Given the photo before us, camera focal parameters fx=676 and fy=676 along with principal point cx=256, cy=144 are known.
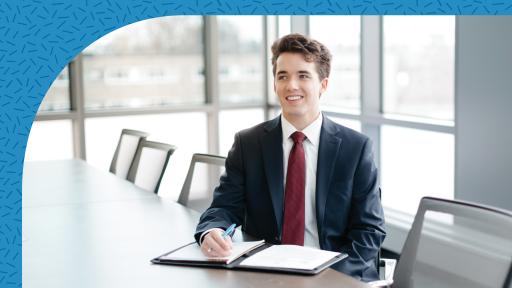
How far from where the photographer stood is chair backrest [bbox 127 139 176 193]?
395cm

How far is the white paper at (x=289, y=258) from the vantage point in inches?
78.5

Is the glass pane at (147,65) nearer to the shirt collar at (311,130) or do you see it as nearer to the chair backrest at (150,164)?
the chair backrest at (150,164)

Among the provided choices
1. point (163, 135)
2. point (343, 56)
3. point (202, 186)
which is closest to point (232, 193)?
point (202, 186)

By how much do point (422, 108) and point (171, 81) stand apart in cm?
274

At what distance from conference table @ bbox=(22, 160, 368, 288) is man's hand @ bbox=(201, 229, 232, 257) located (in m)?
0.08

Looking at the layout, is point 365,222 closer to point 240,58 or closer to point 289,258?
point 289,258

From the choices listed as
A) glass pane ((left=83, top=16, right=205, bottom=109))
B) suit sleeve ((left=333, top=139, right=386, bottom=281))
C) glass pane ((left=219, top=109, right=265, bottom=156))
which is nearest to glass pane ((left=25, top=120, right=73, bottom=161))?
glass pane ((left=83, top=16, right=205, bottom=109))

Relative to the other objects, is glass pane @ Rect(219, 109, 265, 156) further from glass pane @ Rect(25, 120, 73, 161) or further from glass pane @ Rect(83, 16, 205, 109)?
glass pane @ Rect(25, 120, 73, 161)

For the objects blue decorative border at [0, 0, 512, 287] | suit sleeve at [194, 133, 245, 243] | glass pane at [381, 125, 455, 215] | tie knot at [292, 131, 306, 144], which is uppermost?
blue decorative border at [0, 0, 512, 287]

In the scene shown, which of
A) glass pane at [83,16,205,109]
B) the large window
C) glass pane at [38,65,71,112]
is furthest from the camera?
glass pane at [83,16,205,109]

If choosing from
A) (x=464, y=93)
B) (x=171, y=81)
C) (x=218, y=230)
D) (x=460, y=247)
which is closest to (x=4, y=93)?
(x=218, y=230)

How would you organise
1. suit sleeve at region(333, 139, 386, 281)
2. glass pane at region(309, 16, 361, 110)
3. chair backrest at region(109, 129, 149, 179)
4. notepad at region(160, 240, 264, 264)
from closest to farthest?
notepad at region(160, 240, 264, 264) → suit sleeve at region(333, 139, 386, 281) → chair backrest at region(109, 129, 149, 179) → glass pane at region(309, 16, 361, 110)

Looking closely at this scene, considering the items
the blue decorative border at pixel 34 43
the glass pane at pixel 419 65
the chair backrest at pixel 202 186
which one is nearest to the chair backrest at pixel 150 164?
the chair backrest at pixel 202 186

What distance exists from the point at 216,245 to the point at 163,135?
190 inches
